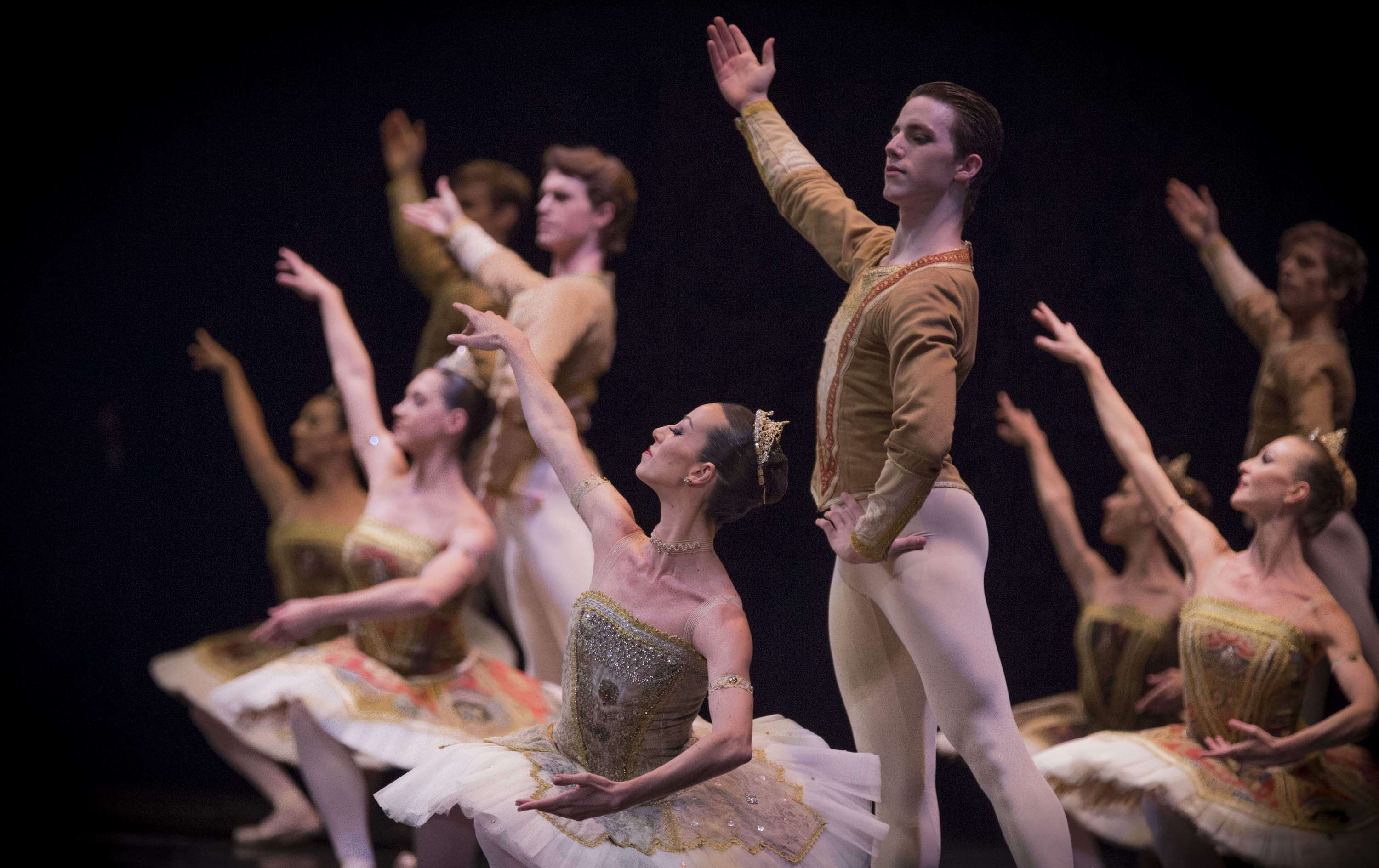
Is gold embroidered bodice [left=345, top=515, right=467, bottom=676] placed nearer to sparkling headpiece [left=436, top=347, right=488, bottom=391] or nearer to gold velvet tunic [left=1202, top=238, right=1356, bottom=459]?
sparkling headpiece [left=436, top=347, right=488, bottom=391]

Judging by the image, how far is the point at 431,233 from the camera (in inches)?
177

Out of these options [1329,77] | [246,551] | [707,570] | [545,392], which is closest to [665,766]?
[707,570]

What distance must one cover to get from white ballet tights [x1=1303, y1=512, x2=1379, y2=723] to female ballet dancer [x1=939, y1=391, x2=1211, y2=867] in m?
0.32

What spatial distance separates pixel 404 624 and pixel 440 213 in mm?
1231

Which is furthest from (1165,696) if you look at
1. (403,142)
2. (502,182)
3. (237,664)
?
(237,664)

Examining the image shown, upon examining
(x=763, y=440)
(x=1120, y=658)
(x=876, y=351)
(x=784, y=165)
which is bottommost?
(x=1120, y=658)

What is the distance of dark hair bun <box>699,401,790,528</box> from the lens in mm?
2457

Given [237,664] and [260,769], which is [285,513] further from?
[260,769]

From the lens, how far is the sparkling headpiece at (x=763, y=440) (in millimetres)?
2461

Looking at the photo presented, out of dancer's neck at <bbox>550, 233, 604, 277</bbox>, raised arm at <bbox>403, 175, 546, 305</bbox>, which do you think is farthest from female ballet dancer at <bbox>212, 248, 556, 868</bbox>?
dancer's neck at <bbox>550, 233, 604, 277</bbox>

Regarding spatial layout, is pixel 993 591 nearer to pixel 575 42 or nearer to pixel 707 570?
pixel 707 570

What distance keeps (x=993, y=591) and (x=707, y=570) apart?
1.07m

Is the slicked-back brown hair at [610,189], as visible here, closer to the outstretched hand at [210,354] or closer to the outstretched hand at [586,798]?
the outstretched hand at [210,354]

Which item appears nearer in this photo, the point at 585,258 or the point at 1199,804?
the point at 1199,804
